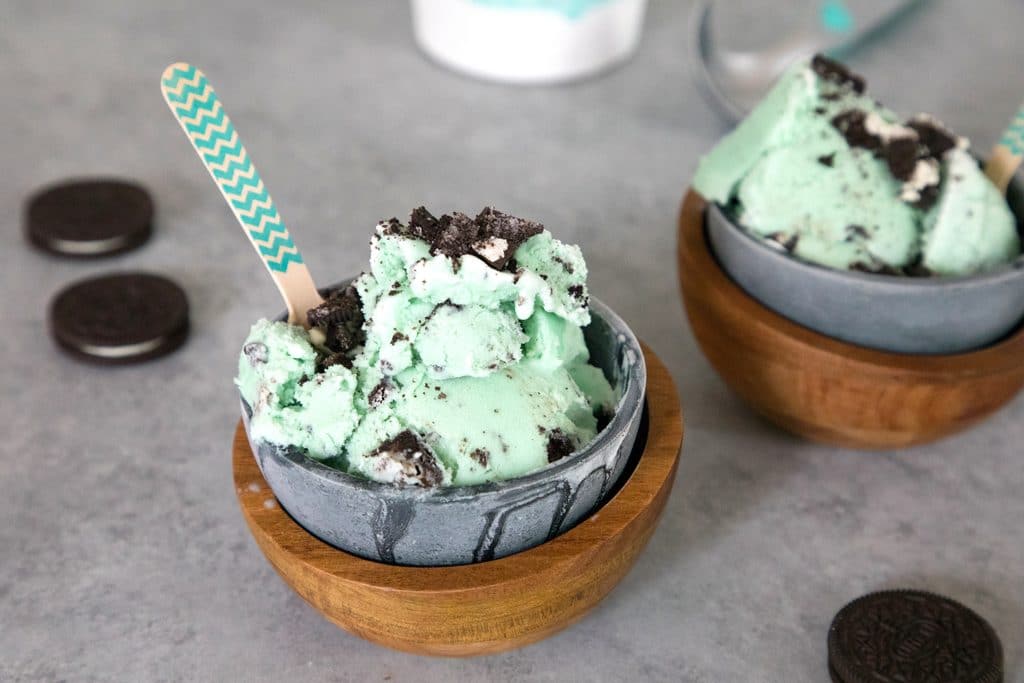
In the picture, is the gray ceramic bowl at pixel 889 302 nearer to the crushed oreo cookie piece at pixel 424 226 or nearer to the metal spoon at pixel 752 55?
the crushed oreo cookie piece at pixel 424 226

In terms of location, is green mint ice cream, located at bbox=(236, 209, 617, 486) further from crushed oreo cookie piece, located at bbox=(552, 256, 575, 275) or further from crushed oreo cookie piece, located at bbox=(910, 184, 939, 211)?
A: crushed oreo cookie piece, located at bbox=(910, 184, 939, 211)

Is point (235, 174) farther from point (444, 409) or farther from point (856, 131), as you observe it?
point (856, 131)

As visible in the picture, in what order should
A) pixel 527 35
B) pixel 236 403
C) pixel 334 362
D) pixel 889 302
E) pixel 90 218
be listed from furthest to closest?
pixel 527 35 → pixel 90 218 → pixel 236 403 → pixel 889 302 → pixel 334 362

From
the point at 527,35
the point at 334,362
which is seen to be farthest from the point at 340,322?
the point at 527,35

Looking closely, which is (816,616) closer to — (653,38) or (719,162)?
(719,162)

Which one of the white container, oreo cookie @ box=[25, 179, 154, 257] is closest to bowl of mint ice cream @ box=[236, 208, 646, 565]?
oreo cookie @ box=[25, 179, 154, 257]

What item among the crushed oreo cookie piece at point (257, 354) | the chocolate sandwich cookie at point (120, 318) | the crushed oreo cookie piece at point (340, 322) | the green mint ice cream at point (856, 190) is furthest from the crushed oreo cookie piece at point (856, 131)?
the chocolate sandwich cookie at point (120, 318)

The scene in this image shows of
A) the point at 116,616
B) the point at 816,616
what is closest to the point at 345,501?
the point at 116,616
